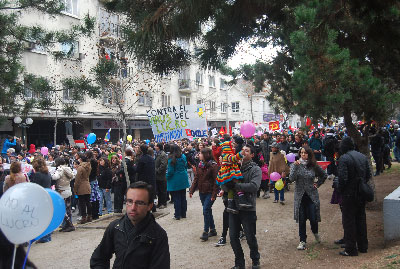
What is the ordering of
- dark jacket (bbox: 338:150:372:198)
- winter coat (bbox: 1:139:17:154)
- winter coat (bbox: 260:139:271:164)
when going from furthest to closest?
winter coat (bbox: 1:139:17:154)
winter coat (bbox: 260:139:271:164)
dark jacket (bbox: 338:150:372:198)

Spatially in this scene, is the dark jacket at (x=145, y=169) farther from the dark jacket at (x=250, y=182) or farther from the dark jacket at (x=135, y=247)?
the dark jacket at (x=135, y=247)

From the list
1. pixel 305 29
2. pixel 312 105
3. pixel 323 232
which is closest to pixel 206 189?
pixel 323 232

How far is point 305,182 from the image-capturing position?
21.0 ft

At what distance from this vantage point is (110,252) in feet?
9.59

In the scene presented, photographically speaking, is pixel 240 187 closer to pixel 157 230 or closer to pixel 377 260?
pixel 377 260

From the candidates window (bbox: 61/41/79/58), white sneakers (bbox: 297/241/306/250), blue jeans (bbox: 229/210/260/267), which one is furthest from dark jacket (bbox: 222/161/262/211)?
window (bbox: 61/41/79/58)

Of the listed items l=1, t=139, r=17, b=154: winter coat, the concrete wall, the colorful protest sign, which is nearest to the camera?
the concrete wall

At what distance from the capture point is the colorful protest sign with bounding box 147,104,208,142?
1288 centimetres

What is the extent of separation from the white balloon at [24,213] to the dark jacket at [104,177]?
7.16 metres

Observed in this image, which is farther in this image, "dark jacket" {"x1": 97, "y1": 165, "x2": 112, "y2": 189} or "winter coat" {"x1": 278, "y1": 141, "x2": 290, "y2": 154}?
"winter coat" {"x1": 278, "y1": 141, "x2": 290, "y2": 154}

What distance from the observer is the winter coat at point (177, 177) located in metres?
9.15

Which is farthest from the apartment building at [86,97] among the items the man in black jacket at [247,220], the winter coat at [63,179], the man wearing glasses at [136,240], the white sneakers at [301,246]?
the man wearing glasses at [136,240]

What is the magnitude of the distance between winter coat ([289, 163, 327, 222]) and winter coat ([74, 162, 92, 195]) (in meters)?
5.19

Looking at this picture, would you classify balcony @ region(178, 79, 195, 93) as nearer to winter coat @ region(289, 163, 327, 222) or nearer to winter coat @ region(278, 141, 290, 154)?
winter coat @ region(278, 141, 290, 154)
